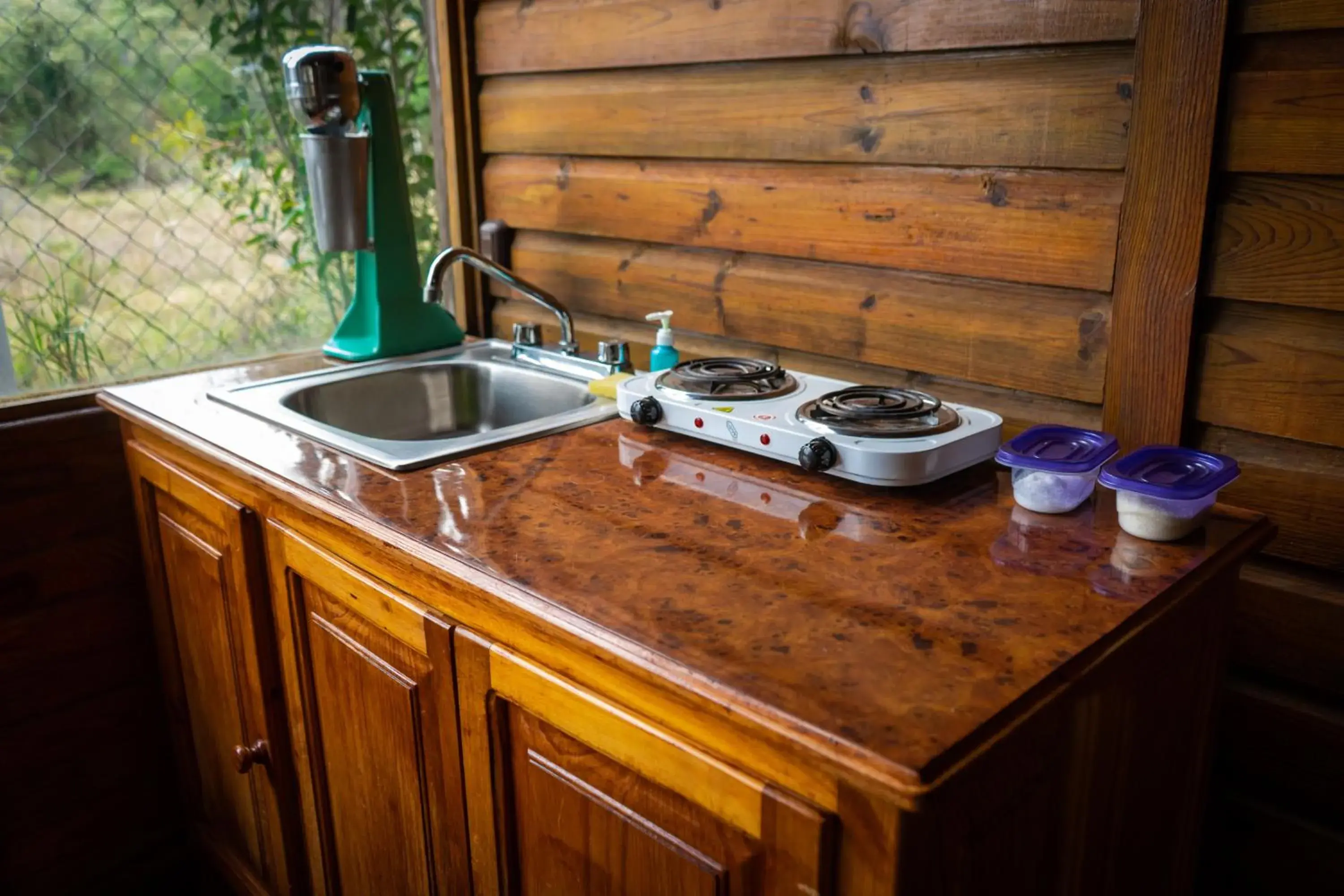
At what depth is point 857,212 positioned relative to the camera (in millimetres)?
1554

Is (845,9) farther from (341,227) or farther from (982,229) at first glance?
(341,227)

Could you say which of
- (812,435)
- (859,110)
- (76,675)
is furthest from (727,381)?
(76,675)

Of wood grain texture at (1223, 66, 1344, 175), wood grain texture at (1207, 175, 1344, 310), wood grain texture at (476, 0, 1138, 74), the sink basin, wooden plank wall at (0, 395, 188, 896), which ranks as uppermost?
wood grain texture at (476, 0, 1138, 74)

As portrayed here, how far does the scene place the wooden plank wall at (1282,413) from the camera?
113 cm

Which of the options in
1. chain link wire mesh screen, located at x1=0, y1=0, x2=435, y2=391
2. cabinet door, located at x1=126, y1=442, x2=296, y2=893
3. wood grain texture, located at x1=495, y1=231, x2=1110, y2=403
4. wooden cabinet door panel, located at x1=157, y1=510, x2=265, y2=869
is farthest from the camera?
chain link wire mesh screen, located at x1=0, y1=0, x2=435, y2=391

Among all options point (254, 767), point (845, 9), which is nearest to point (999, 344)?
point (845, 9)

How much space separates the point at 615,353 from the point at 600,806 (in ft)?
2.98

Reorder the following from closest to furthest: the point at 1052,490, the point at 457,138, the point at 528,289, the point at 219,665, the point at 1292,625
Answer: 1. the point at 1052,490
2. the point at 1292,625
3. the point at 219,665
4. the point at 528,289
5. the point at 457,138

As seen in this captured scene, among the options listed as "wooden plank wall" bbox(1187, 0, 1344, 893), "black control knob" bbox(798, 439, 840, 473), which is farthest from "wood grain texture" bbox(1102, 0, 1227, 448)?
"black control knob" bbox(798, 439, 840, 473)

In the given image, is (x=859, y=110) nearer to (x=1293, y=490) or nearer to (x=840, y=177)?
(x=840, y=177)

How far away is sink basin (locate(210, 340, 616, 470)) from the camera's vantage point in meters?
1.71

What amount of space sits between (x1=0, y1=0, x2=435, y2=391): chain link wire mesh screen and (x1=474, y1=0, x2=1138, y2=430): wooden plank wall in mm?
448

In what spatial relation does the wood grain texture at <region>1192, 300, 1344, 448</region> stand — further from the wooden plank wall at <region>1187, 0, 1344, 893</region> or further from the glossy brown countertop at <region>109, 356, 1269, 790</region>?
the glossy brown countertop at <region>109, 356, 1269, 790</region>

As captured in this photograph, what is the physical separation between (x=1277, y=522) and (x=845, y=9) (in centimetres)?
89
